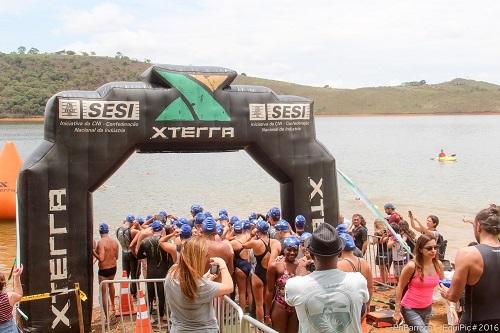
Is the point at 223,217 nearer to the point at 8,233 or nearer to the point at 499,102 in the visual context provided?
the point at 8,233

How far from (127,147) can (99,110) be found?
0.69 m

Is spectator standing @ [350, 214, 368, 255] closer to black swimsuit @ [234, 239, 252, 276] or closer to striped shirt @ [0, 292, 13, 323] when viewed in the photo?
black swimsuit @ [234, 239, 252, 276]

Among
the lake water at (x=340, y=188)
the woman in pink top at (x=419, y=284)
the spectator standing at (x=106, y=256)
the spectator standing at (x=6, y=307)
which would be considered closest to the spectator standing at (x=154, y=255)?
the spectator standing at (x=106, y=256)

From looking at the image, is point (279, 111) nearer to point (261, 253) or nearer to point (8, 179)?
point (261, 253)

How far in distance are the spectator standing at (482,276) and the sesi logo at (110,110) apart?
5.42 meters

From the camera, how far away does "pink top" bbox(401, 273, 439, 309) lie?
5.11 m

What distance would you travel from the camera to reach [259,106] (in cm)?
873

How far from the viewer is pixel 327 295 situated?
322 centimetres

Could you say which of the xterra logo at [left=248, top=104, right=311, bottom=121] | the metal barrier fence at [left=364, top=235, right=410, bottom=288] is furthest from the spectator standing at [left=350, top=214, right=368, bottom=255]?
the xterra logo at [left=248, top=104, right=311, bottom=121]

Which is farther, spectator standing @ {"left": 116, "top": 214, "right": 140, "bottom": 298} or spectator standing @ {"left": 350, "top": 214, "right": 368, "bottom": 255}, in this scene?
spectator standing @ {"left": 350, "top": 214, "right": 368, "bottom": 255}

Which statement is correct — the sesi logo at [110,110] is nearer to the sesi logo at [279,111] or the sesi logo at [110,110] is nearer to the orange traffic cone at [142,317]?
the sesi logo at [279,111]

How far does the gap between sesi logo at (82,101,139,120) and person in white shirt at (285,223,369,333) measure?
520 cm

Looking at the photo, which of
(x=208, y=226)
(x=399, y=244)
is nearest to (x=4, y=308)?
(x=208, y=226)

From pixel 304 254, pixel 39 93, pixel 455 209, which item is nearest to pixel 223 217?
pixel 304 254
